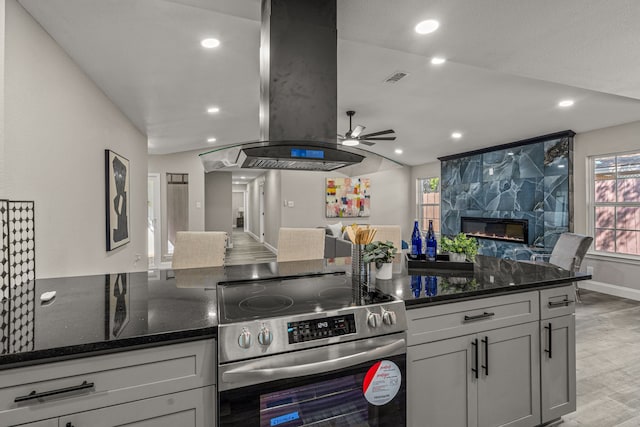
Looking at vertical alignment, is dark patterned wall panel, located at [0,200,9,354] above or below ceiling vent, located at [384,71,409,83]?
below

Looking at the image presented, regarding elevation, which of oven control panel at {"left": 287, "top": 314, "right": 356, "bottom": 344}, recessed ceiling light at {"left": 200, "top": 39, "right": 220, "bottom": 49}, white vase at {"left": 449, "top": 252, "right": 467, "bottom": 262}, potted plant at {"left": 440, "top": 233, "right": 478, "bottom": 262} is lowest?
oven control panel at {"left": 287, "top": 314, "right": 356, "bottom": 344}

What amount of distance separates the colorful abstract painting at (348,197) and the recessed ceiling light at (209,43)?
5.40 metres

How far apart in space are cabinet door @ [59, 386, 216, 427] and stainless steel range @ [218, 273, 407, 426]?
0.25 ft

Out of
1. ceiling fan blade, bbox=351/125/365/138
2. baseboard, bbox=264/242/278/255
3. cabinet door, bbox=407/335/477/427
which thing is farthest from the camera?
baseboard, bbox=264/242/278/255

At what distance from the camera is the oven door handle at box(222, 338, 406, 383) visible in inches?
43.7

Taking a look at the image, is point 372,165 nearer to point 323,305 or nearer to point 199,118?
point 323,305

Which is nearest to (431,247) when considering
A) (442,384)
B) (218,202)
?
(442,384)

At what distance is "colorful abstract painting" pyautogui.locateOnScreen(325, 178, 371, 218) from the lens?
7.88m

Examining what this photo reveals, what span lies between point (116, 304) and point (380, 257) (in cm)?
124

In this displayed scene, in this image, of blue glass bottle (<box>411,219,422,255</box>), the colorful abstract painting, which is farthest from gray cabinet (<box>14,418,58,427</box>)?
the colorful abstract painting

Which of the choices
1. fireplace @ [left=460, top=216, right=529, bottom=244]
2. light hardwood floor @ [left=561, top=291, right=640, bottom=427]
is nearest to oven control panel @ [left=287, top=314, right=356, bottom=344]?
light hardwood floor @ [left=561, top=291, right=640, bottom=427]

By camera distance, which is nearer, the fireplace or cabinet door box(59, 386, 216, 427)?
cabinet door box(59, 386, 216, 427)

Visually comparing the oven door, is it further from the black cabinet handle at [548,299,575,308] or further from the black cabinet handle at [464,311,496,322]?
the black cabinet handle at [548,299,575,308]

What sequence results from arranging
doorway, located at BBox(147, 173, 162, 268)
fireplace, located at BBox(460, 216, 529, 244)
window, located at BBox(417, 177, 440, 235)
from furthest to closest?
window, located at BBox(417, 177, 440, 235)
doorway, located at BBox(147, 173, 162, 268)
fireplace, located at BBox(460, 216, 529, 244)
